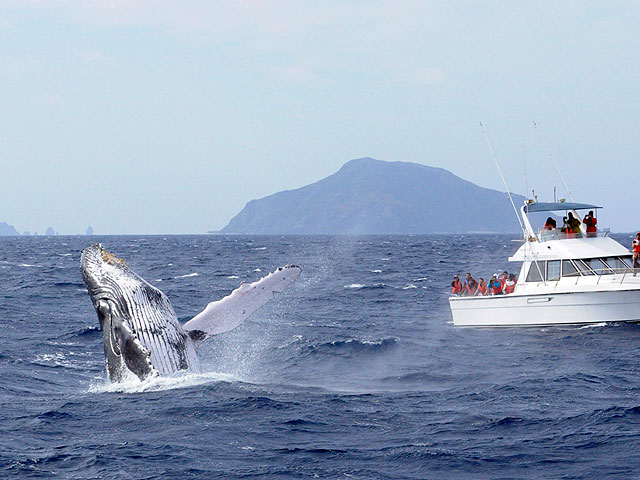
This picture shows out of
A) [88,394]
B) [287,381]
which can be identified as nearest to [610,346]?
[287,381]

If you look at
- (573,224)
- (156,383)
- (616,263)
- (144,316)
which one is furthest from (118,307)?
(573,224)

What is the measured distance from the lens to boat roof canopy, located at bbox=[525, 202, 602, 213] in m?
22.1

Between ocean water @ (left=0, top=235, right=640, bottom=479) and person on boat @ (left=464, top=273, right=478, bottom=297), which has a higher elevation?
person on boat @ (left=464, top=273, right=478, bottom=297)

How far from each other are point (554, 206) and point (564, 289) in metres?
3.09

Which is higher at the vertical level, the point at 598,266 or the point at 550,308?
the point at 598,266

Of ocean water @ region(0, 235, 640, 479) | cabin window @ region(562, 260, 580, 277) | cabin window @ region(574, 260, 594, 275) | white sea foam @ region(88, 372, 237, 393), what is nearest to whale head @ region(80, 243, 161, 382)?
white sea foam @ region(88, 372, 237, 393)

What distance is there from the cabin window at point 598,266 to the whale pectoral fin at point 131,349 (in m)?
14.0

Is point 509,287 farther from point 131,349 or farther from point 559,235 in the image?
point 131,349

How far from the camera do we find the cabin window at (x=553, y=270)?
20812 millimetres

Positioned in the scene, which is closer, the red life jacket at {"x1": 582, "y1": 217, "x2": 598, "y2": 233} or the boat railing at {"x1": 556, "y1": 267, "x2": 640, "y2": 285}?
the boat railing at {"x1": 556, "y1": 267, "x2": 640, "y2": 285}

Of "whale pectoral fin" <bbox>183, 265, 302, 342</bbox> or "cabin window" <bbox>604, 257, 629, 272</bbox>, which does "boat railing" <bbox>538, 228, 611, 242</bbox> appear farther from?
"whale pectoral fin" <bbox>183, 265, 302, 342</bbox>

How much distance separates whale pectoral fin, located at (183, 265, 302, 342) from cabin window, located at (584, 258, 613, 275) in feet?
41.8

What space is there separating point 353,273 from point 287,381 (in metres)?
33.7

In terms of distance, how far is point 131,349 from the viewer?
930 cm
